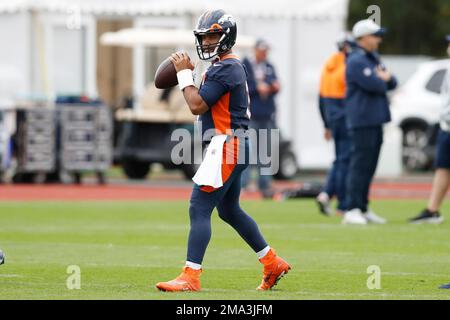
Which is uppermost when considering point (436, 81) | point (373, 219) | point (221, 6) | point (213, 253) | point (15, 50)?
point (221, 6)

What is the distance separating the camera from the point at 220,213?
9562mm

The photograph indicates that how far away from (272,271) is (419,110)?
18.5 m

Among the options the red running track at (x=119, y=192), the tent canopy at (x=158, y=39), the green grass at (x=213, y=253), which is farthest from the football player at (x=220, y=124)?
the tent canopy at (x=158, y=39)

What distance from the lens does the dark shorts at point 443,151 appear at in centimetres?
1477

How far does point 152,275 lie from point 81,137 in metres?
13.2

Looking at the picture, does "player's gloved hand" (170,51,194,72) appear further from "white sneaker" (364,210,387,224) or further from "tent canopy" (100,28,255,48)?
"tent canopy" (100,28,255,48)

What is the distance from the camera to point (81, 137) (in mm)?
23266

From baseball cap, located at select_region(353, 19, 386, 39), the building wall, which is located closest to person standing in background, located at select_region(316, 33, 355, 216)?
baseball cap, located at select_region(353, 19, 386, 39)

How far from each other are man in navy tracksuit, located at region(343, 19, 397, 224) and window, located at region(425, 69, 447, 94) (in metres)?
11.5

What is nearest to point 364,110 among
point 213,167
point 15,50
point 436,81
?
point 213,167

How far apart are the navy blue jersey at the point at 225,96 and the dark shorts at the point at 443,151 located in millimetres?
5728

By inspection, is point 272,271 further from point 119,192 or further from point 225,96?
point 119,192

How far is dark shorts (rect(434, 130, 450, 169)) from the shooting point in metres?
14.8
